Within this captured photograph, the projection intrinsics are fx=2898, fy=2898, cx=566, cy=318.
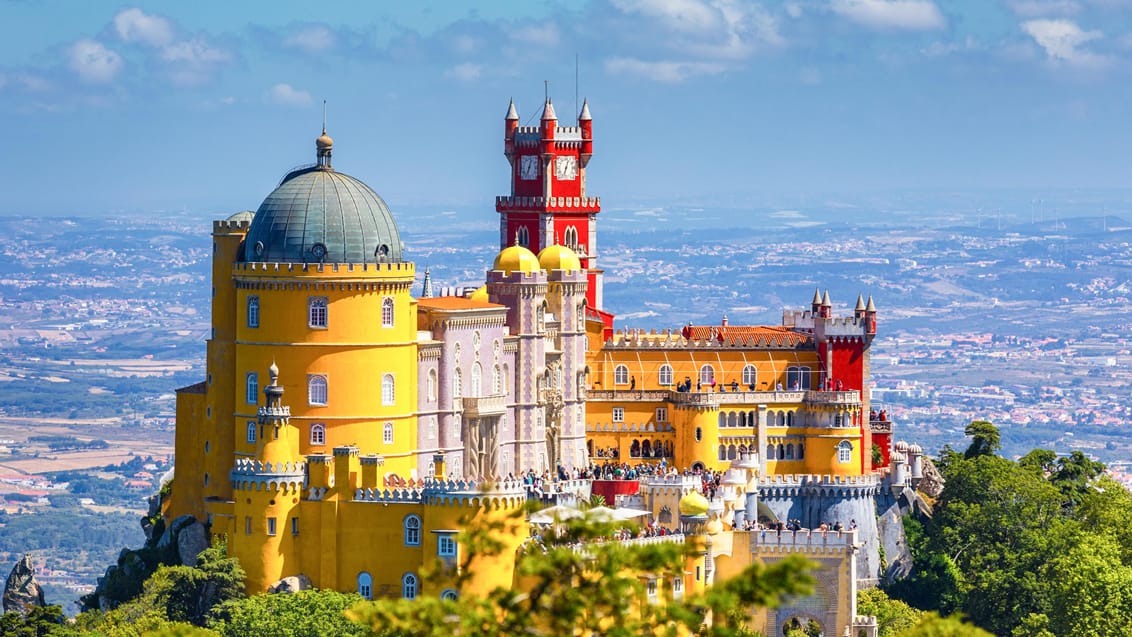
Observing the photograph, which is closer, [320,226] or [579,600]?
[579,600]

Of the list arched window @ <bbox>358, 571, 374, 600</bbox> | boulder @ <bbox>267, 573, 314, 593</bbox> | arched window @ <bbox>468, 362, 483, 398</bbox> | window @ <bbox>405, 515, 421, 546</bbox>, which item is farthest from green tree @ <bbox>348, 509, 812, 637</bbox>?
arched window @ <bbox>468, 362, 483, 398</bbox>

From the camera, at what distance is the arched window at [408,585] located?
12094 centimetres

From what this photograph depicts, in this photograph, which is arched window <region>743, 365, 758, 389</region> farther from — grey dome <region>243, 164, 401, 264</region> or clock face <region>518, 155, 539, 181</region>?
grey dome <region>243, 164, 401, 264</region>

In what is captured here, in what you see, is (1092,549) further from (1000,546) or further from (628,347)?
(628,347)

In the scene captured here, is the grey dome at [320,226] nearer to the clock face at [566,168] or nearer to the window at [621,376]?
Answer: the window at [621,376]

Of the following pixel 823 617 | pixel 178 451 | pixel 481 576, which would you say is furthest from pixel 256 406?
pixel 823 617

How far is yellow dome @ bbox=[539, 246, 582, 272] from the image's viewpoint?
146 m

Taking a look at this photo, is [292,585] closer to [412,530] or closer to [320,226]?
[412,530]

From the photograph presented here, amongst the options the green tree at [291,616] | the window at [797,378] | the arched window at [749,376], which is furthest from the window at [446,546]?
the window at [797,378]

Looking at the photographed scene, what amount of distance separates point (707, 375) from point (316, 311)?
3179 cm

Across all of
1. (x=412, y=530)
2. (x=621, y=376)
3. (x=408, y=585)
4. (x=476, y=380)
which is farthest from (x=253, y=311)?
(x=621, y=376)

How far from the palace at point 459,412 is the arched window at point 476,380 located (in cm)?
17

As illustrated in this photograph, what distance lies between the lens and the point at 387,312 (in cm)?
12925

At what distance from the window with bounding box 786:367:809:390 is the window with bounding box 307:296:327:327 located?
34.4 metres
